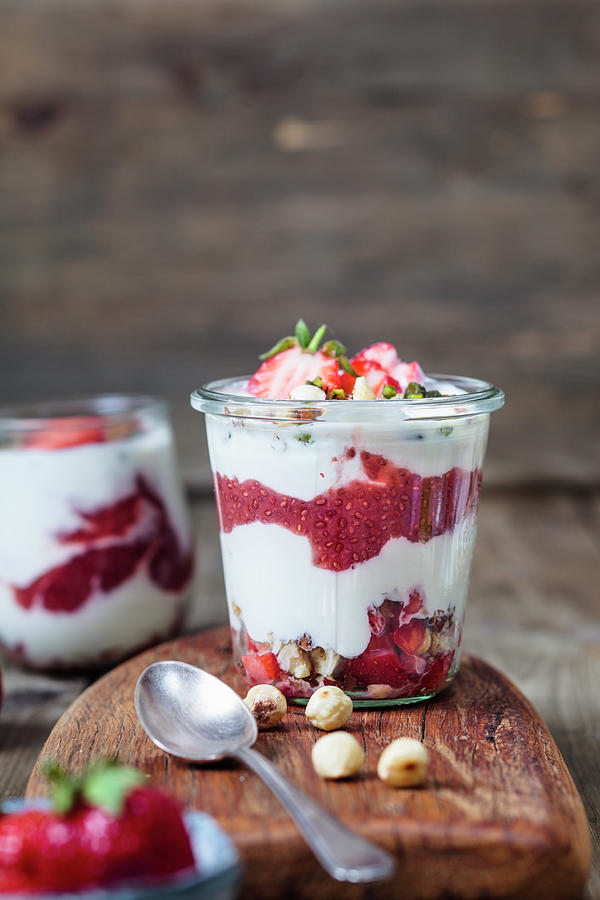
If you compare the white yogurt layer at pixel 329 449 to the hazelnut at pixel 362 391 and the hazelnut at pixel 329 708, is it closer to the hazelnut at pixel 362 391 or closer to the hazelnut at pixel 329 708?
the hazelnut at pixel 362 391

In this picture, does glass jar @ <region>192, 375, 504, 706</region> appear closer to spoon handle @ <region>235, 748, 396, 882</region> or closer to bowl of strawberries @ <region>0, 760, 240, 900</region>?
spoon handle @ <region>235, 748, 396, 882</region>

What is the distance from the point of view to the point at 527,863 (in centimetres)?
65

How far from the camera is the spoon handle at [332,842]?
1.88 ft

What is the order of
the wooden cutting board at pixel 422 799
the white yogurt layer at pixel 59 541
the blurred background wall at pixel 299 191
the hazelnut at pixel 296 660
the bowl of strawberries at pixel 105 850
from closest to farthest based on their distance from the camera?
the bowl of strawberries at pixel 105 850 < the wooden cutting board at pixel 422 799 < the hazelnut at pixel 296 660 < the white yogurt layer at pixel 59 541 < the blurred background wall at pixel 299 191

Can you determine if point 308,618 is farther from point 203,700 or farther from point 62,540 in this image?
point 62,540

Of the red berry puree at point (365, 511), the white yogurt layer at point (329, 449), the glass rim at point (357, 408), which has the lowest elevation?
the red berry puree at point (365, 511)

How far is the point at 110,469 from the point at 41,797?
0.54 meters

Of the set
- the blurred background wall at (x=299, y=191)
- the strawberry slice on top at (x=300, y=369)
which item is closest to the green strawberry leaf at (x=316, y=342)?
the strawberry slice on top at (x=300, y=369)

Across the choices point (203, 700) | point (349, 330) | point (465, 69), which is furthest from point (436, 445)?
point (465, 69)

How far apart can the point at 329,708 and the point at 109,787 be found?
0.32 meters

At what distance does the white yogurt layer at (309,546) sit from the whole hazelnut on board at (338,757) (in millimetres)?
131

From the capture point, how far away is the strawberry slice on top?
2.97ft

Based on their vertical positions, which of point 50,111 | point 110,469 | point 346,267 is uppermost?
point 50,111

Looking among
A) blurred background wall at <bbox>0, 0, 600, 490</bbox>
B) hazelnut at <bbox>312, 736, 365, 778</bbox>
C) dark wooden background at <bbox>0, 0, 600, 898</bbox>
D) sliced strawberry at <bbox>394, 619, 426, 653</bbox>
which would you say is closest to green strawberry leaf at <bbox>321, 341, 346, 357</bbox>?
sliced strawberry at <bbox>394, 619, 426, 653</bbox>
